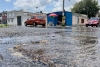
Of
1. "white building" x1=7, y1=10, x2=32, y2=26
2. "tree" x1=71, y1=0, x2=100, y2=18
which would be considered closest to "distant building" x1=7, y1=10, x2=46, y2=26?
"white building" x1=7, y1=10, x2=32, y2=26

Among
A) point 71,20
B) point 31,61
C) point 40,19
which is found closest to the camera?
point 31,61

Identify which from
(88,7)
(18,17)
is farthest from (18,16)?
(88,7)

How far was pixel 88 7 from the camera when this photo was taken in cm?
5444

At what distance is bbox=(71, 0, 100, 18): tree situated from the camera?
5438cm

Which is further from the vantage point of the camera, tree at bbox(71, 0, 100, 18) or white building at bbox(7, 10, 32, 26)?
tree at bbox(71, 0, 100, 18)

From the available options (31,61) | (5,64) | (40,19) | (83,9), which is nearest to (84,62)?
(31,61)

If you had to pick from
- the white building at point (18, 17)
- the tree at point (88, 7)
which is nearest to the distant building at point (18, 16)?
the white building at point (18, 17)

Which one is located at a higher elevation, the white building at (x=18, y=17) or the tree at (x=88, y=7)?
the tree at (x=88, y=7)

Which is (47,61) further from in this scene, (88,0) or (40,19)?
(88,0)

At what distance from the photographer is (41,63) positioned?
3.14m

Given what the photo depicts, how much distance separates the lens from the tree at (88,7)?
54.4 metres

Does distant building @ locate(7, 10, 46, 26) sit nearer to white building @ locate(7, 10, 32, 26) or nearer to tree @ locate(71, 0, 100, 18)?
white building @ locate(7, 10, 32, 26)

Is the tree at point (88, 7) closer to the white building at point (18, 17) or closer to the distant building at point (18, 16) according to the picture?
the distant building at point (18, 16)

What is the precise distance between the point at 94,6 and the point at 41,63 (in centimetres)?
5453
